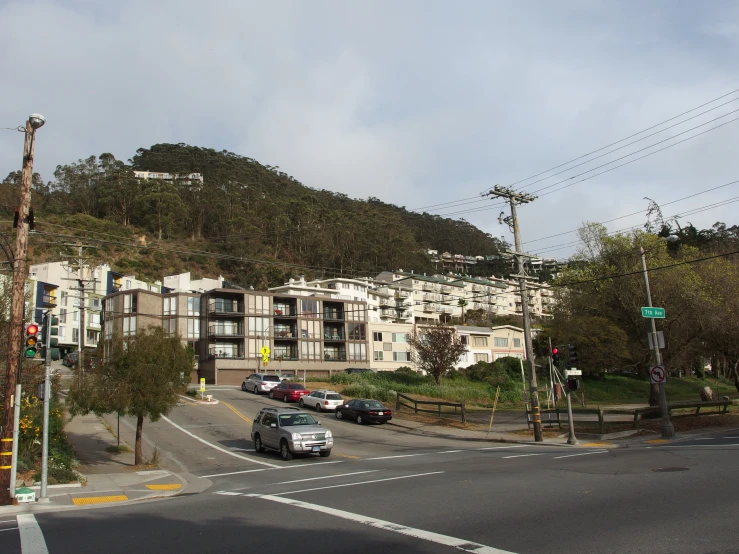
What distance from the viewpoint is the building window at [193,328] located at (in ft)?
237

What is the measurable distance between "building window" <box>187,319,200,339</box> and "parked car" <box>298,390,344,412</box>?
36925mm

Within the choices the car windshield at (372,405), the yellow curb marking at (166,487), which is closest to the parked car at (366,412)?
the car windshield at (372,405)

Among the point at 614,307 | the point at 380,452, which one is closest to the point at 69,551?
the point at 380,452

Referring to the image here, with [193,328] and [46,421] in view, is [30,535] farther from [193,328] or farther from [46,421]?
[193,328]

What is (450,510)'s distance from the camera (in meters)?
10.2

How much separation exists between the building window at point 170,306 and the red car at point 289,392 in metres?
31.9

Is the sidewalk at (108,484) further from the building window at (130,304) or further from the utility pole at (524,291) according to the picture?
the building window at (130,304)

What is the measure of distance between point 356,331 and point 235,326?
55.7 ft

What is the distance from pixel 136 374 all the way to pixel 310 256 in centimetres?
9834

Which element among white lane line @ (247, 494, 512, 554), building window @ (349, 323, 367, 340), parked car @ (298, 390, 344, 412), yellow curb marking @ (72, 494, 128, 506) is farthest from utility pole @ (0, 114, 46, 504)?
building window @ (349, 323, 367, 340)

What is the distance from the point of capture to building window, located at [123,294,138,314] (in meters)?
70.4

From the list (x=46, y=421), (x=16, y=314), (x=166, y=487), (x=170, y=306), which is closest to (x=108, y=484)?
(x=166, y=487)

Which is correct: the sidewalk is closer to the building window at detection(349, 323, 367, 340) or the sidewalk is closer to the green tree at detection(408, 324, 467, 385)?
the green tree at detection(408, 324, 467, 385)

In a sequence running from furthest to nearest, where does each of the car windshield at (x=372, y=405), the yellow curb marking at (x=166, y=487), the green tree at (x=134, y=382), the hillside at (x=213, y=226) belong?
the hillside at (x=213, y=226), the car windshield at (x=372, y=405), the green tree at (x=134, y=382), the yellow curb marking at (x=166, y=487)
